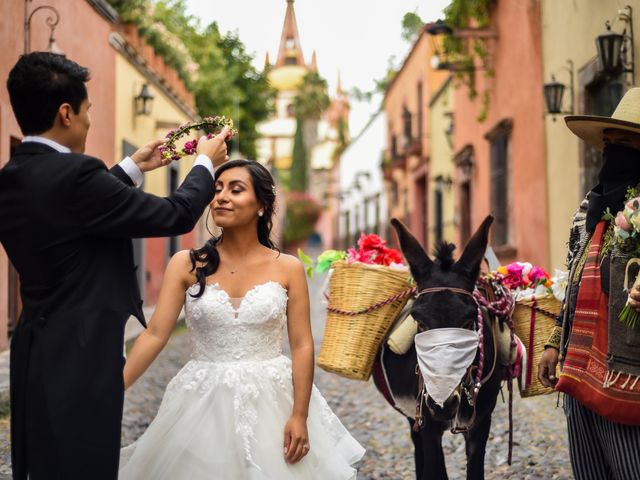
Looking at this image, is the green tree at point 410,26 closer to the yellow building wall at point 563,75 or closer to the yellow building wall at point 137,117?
the yellow building wall at point 137,117

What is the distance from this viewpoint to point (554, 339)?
3885 millimetres

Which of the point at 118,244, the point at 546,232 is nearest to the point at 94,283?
the point at 118,244

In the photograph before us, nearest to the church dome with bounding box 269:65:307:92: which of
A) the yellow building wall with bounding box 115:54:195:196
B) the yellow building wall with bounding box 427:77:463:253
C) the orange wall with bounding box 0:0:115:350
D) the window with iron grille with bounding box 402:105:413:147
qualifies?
the window with iron grille with bounding box 402:105:413:147

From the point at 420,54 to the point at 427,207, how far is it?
4.31 m

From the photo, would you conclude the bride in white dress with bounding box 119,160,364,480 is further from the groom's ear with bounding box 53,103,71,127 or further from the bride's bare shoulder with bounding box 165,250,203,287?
the groom's ear with bounding box 53,103,71,127

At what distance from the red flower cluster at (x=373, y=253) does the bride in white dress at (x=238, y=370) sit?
5.29 ft

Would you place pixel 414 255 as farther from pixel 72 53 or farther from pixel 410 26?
pixel 410 26

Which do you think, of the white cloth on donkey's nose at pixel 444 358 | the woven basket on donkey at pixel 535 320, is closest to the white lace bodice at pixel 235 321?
the white cloth on donkey's nose at pixel 444 358

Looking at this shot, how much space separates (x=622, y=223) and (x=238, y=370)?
1534 mm

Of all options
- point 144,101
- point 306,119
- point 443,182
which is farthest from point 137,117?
point 306,119

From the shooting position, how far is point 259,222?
3.81 meters

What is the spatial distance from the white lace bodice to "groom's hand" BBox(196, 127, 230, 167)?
54cm

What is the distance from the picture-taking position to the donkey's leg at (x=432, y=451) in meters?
4.41

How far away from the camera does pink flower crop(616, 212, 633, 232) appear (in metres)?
3.13
